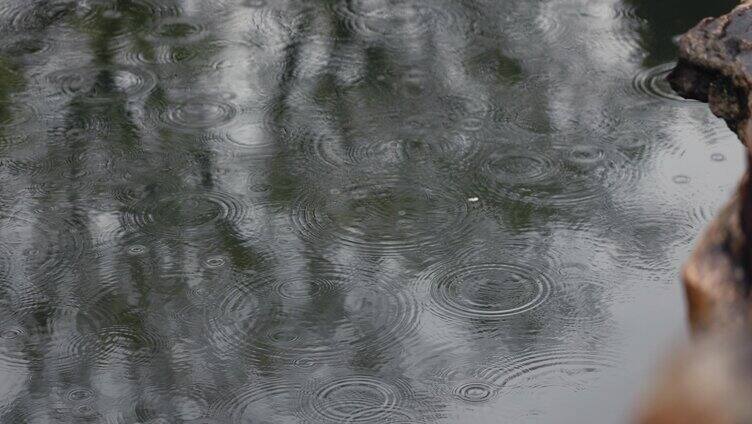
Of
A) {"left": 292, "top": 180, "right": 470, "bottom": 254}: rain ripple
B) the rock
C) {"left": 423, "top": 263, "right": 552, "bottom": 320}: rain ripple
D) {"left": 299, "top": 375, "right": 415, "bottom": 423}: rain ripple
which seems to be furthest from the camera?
{"left": 292, "top": 180, "right": 470, "bottom": 254}: rain ripple

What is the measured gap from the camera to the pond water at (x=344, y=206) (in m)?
3.96

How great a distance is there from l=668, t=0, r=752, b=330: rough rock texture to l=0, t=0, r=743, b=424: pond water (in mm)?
766

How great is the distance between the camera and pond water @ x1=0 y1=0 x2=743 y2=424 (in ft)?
13.0

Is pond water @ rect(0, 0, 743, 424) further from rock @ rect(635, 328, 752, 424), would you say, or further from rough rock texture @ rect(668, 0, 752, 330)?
rock @ rect(635, 328, 752, 424)

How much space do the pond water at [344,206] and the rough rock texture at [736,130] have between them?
0.77 m

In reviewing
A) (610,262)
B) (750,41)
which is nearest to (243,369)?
(610,262)

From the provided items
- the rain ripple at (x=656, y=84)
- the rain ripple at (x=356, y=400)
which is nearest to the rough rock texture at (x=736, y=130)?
the rain ripple at (x=356, y=400)

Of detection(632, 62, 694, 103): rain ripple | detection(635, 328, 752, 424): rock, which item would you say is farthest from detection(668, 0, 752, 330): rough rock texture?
detection(632, 62, 694, 103): rain ripple

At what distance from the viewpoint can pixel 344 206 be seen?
15.9 ft

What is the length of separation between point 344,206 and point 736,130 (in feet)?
5.90

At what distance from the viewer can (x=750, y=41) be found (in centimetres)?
Result: 328

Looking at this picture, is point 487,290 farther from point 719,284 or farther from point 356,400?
point 719,284

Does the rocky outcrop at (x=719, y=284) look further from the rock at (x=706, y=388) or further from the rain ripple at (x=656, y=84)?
the rain ripple at (x=656, y=84)

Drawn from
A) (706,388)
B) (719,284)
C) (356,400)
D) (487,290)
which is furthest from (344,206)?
(706,388)
